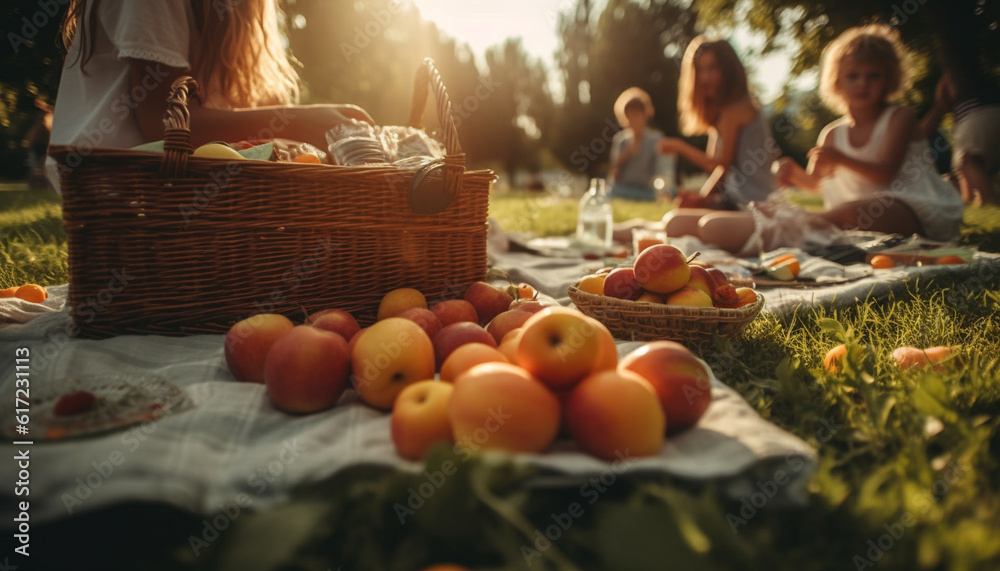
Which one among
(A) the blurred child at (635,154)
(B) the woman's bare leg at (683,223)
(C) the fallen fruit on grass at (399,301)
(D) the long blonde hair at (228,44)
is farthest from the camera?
(A) the blurred child at (635,154)

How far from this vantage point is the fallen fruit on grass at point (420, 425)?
1012 mm

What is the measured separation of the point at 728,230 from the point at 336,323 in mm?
3405

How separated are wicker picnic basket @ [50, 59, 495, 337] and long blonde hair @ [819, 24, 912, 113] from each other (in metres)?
3.98

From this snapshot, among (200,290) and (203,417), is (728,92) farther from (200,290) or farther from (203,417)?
(203,417)

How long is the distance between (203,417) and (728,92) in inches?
212

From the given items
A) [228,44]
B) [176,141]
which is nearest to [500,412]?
[176,141]

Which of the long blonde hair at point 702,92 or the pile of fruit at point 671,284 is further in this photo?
the long blonde hair at point 702,92

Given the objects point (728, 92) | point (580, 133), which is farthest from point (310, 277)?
point (580, 133)

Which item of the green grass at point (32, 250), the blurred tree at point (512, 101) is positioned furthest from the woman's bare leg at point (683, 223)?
the blurred tree at point (512, 101)

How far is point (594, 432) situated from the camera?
983 millimetres

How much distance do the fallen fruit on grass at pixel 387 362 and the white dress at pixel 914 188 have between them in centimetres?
439

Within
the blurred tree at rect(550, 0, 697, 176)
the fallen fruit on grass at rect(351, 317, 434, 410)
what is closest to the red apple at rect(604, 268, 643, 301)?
the fallen fruit on grass at rect(351, 317, 434, 410)

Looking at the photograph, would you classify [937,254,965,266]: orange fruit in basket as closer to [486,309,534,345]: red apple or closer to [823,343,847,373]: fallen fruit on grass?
[823,343,847,373]: fallen fruit on grass

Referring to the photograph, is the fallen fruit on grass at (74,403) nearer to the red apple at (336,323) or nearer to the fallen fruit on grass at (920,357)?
the red apple at (336,323)
